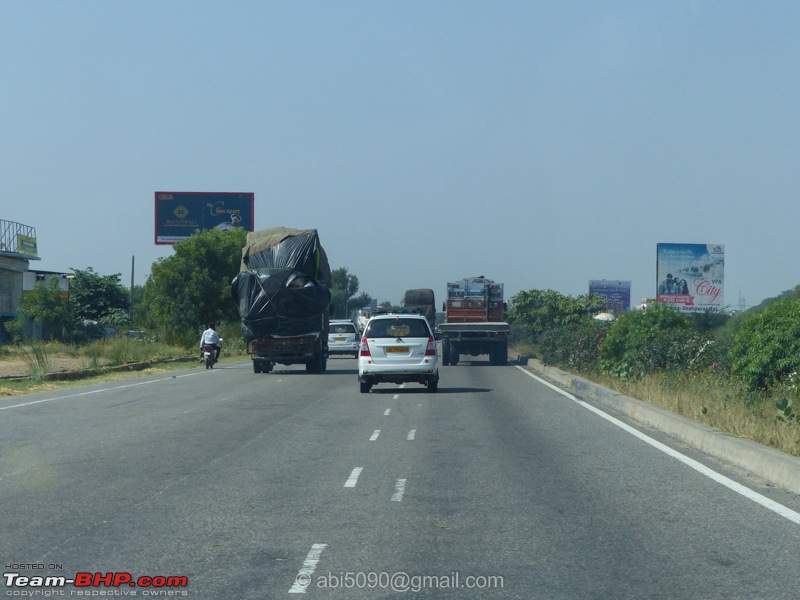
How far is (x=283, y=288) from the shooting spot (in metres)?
31.4

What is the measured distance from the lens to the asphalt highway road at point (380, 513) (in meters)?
6.59

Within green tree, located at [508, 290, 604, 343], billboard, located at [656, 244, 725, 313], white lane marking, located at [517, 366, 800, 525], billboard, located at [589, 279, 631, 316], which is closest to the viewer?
white lane marking, located at [517, 366, 800, 525]

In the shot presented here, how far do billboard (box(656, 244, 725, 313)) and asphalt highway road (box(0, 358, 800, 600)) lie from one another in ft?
147

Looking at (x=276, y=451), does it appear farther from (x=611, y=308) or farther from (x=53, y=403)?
(x=611, y=308)

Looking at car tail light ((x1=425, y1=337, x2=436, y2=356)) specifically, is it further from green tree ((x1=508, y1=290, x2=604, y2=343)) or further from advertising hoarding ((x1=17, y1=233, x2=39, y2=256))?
advertising hoarding ((x1=17, y1=233, x2=39, y2=256))

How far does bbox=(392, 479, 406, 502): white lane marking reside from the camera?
9516 mm

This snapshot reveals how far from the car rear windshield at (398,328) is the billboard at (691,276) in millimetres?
38496

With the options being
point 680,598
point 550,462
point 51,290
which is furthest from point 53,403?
point 51,290

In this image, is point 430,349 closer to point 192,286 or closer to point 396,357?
point 396,357

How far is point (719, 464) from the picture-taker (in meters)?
11.8

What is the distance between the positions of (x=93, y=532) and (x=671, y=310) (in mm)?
20967

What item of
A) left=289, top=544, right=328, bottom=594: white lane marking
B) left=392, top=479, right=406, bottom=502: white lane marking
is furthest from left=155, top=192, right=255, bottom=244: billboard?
left=289, top=544, right=328, bottom=594: white lane marking

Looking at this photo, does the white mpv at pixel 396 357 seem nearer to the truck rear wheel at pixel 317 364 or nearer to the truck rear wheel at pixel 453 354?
the truck rear wheel at pixel 317 364

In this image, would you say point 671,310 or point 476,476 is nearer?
point 476,476
